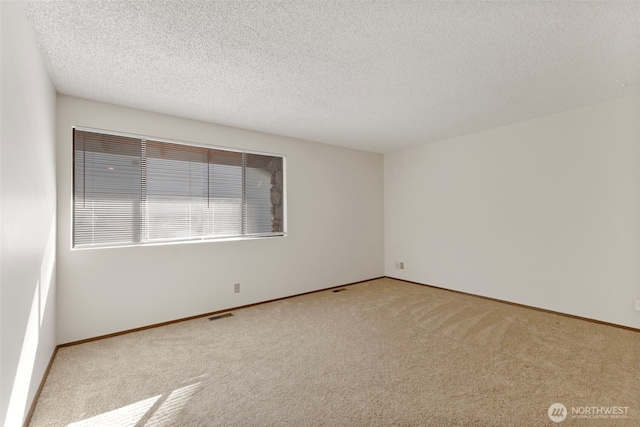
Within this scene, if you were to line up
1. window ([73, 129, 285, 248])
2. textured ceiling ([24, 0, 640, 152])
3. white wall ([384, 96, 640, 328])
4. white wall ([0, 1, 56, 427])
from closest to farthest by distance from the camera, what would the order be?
white wall ([0, 1, 56, 427]), textured ceiling ([24, 0, 640, 152]), window ([73, 129, 285, 248]), white wall ([384, 96, 640, 328])

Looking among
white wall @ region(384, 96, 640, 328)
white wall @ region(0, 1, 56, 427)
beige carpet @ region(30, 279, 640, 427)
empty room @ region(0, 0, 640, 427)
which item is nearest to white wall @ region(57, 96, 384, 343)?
empty room @ region(0, 0, 640, 427)

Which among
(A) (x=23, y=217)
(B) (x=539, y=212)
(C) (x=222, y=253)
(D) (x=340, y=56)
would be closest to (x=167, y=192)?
(C) (x=222, y=253)

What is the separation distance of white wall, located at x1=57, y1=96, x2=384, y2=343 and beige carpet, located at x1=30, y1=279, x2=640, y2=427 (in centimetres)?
35

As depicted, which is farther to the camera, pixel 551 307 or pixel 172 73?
pixel 551 307

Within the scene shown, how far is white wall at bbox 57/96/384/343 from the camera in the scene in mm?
3055

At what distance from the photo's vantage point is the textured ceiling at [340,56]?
6.17 ft

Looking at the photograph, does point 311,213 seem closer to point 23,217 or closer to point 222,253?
point 222,253

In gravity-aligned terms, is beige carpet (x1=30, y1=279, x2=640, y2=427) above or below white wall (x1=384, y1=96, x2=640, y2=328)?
below

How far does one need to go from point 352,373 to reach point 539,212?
326cm

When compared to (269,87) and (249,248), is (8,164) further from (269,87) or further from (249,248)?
(249,248)

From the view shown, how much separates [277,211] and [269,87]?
2107 millimetres

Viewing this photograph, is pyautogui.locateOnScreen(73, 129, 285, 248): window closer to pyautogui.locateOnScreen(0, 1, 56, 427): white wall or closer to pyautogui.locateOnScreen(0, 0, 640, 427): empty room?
pyautogui.locateOnScreen(0, 0, 640, 427): empty room

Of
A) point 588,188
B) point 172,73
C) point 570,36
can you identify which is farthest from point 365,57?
point 588,188

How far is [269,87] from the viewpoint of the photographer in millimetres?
2949
